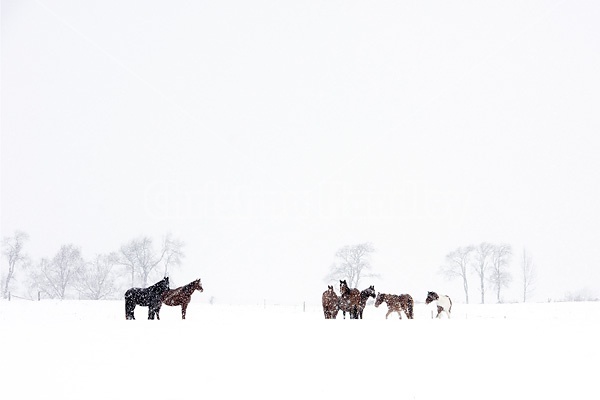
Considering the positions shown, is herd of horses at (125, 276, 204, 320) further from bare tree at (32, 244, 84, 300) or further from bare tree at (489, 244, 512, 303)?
bare tree at (489, 244, 512, 303)

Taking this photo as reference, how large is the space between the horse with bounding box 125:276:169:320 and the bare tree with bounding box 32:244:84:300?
64134 mm

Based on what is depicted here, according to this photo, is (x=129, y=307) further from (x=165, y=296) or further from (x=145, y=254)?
(x=145, y=254)

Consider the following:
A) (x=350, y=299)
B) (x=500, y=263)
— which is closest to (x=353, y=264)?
(x=500, y=263)

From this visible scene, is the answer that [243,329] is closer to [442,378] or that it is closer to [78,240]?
[442,378]

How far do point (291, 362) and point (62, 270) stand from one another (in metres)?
77.0

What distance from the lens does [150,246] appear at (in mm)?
79188

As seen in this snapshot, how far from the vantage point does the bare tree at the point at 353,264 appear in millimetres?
78531

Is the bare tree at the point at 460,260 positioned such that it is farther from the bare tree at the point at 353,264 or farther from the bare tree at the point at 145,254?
the bare tree at the point at 145,254

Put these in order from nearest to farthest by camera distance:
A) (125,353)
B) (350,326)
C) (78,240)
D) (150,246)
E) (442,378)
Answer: (442,378), (125,353), (350,326), (150,246), (78,240)

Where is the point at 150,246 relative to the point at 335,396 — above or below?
above

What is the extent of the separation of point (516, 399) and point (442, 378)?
5.14ft

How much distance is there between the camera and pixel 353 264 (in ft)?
261

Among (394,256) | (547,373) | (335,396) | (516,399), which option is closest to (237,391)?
(335,396)

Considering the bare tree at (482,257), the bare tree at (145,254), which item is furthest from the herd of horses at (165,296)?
the bare tree at (482,257)
